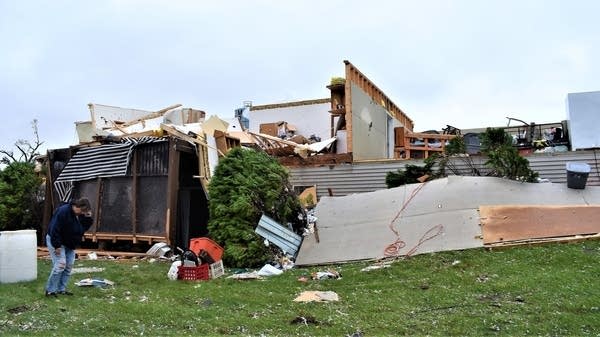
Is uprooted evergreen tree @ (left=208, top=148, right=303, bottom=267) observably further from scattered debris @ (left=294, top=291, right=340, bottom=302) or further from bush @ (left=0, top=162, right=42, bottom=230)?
bush @ (left=0, top=162, right=42, bottom=230)

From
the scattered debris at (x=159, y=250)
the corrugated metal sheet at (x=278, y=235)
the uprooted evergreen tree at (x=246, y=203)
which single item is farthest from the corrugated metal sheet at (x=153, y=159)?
the corrugated metal sheet at (x=278, y=235)

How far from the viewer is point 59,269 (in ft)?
22.5

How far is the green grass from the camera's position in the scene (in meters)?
5.29

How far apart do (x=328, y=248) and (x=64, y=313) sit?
5248mm

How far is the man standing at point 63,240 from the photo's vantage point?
270 inches

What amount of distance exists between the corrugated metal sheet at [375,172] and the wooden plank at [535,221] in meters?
2.87

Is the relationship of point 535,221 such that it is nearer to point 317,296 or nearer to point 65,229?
point 317,296

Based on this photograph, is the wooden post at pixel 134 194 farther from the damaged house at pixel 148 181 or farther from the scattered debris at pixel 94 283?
the scattered debris at pixel 94 283

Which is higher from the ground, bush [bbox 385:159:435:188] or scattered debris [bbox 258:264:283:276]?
bush [bbox 385:159:435:188]

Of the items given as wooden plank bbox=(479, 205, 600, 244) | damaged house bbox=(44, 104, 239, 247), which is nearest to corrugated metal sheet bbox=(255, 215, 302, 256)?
damaged house bbox=(44, 104, 239, 247)

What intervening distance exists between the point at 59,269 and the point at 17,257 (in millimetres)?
1664

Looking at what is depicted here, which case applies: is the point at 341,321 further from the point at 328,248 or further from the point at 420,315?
the point at 328,248

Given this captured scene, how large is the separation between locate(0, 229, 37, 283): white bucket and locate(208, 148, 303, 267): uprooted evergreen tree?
317 cm

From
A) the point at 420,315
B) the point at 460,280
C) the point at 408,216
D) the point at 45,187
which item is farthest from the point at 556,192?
the point at 45,187
